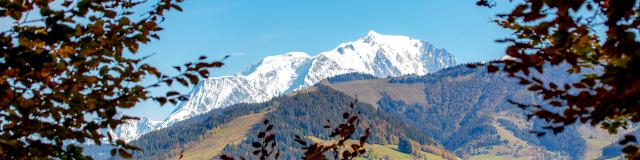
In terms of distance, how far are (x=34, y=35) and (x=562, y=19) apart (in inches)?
222

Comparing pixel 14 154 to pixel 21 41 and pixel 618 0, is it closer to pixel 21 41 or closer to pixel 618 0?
pixel 21 41

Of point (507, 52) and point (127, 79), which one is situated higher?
point (127, 79)

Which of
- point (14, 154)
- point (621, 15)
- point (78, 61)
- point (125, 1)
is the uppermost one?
point (125, 1)

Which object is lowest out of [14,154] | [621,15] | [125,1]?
[14,154]

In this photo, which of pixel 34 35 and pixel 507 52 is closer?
pixel 507 52

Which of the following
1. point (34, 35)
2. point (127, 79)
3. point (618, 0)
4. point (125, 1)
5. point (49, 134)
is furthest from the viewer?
point (125, 1)

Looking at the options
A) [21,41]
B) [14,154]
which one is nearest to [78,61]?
[21,41]

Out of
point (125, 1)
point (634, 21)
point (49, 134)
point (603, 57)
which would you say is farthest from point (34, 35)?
point (603, 57)

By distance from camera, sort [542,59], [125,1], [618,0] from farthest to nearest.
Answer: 1. [125,1]
2. [542,59]
3. [618,0]

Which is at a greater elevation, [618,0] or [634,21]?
[634,21]

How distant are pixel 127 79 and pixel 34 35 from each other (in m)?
2.00

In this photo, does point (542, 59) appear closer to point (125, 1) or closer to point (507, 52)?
point (507, 52)

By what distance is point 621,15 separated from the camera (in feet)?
15.4

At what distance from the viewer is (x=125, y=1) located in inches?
424
